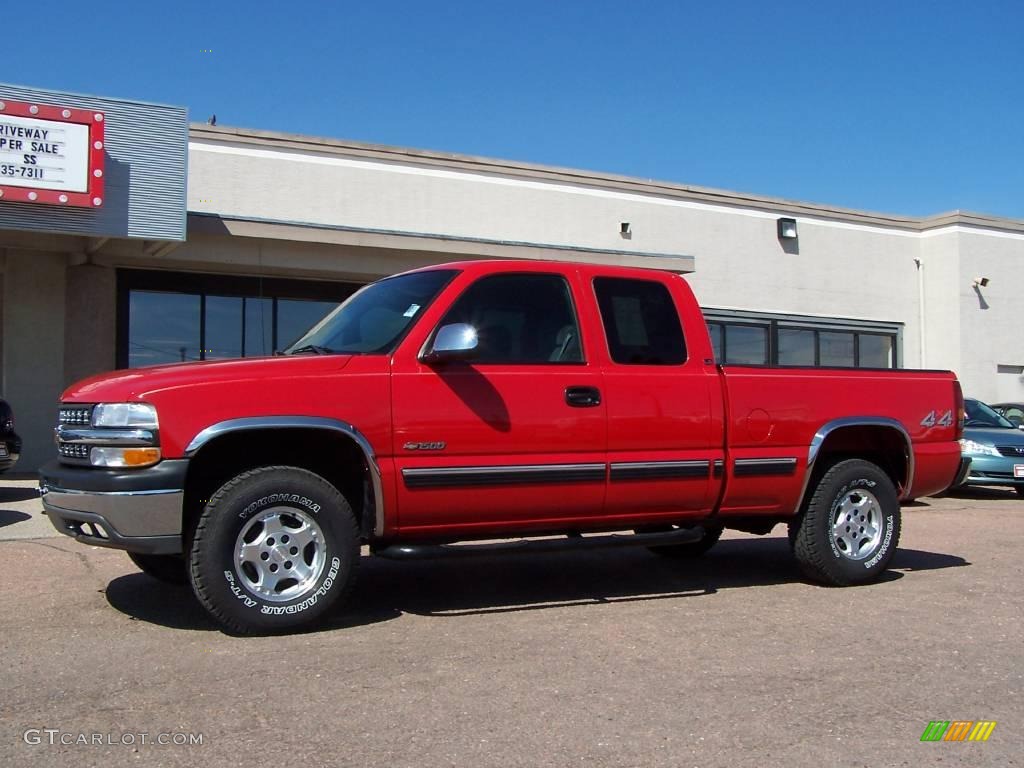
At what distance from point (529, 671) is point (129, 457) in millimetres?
2201

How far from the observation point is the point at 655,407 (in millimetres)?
6082

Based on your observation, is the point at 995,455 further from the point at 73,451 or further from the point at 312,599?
the point at 73,451

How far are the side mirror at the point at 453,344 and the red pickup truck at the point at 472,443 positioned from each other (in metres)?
0.01

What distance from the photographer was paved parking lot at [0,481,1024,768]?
3.78 meters

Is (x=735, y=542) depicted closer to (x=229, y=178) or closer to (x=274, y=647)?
(x=274, y=647)

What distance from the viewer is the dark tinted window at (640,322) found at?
621cm

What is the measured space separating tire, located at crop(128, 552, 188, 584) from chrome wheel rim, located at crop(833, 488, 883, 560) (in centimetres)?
424

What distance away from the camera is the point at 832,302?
2264 centimetres

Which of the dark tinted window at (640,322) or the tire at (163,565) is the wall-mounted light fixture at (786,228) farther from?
the tire at (163,565)

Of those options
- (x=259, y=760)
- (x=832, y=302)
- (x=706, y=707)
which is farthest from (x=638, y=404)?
(x=832, y=302)

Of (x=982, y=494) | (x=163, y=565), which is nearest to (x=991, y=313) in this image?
(x=982, y=494)

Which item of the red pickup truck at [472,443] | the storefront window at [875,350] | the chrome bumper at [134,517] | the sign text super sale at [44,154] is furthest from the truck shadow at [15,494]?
the storefront window at [875,350]

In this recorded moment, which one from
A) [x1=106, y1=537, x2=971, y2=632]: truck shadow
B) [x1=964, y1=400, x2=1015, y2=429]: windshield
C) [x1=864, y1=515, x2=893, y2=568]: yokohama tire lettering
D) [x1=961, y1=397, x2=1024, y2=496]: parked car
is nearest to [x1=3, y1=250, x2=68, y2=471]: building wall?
[x1=106, y1=537, x2=971, y2=632]: truck shadow

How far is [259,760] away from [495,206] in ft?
52.7
